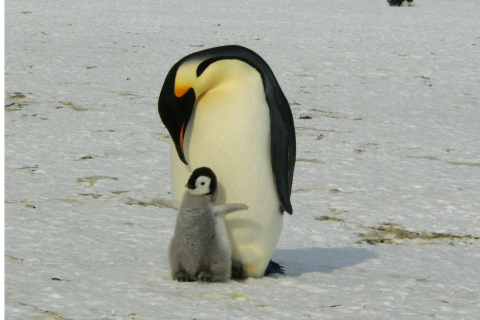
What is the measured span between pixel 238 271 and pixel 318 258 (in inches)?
20.1

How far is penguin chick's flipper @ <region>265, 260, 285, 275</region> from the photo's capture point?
9.50 ft

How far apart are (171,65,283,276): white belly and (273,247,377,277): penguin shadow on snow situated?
0.28 metres

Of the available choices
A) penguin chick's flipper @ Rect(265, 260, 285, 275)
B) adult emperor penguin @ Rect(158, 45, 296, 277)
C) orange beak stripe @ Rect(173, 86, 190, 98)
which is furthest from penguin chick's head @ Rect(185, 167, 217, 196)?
penguin chick's flipper @ Rect(265, 260, 285, 275)

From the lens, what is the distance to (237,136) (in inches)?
106

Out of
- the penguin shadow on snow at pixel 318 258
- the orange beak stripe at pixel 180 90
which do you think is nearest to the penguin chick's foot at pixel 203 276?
the penguin shadow on snow at pixel 318 258

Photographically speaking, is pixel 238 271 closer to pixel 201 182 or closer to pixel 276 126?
pixel 201 182

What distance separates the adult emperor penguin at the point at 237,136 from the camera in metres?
2.66

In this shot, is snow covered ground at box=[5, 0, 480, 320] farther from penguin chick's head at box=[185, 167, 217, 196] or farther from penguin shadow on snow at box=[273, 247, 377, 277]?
penguin chick's head at box=[185, 167, 217, 196]

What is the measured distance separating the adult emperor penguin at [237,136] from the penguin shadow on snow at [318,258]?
0.26m

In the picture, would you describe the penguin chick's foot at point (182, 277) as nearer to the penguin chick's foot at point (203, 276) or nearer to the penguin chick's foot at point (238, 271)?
the penguin chick's foot at point (203, 276)

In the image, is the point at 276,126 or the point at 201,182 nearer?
the point at 201,182

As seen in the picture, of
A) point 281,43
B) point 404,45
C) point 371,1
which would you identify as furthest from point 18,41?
point 371,1

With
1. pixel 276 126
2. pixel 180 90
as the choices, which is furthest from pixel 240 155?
pixel 180 90

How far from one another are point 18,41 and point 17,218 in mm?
5761
